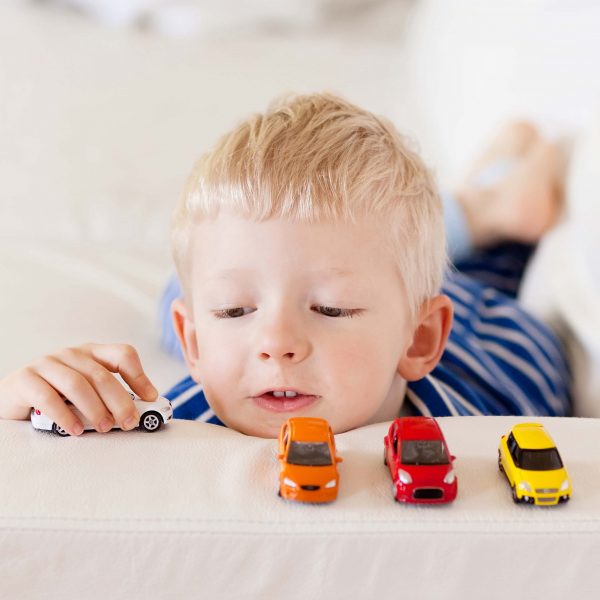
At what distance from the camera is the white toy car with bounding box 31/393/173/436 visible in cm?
83

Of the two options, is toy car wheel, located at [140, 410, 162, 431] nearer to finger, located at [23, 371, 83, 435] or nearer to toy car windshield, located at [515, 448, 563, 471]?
finger, located at [23, 371, 83, 435]

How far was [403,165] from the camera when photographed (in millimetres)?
991

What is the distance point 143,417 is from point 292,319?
167 millimetres

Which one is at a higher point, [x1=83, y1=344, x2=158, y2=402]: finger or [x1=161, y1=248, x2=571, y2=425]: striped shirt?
[x1=83, y1=344, x2=158, y2=402]: finger

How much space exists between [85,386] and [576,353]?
2.42 feet

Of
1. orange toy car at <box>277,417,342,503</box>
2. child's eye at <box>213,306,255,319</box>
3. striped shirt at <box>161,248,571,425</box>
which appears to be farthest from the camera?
striped shirt at <box>161,248,571,425</box>

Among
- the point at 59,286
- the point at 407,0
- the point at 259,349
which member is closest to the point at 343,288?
the point at 259,349

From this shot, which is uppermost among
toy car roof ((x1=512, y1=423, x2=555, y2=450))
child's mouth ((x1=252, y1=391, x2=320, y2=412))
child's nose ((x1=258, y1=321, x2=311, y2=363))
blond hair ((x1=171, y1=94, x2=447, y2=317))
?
blond hair ((x1=171, y1=94, x2=447, y2=317))

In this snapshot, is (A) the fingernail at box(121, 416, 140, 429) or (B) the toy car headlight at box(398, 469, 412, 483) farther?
(A) the fingernail at box(121, 416, 140, 429)

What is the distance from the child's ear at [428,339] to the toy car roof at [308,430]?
0.92 feet

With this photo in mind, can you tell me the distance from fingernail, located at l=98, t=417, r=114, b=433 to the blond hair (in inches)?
8.9

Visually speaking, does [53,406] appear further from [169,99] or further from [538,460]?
[169,99]

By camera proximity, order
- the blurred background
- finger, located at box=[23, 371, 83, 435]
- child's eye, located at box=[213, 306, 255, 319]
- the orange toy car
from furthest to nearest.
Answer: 1. the blurred background
2. child's eye, located at box=[213, 306, 255, 319]
3. finger, located at box=[23, 371, 83, 435]
4. the orange toy car

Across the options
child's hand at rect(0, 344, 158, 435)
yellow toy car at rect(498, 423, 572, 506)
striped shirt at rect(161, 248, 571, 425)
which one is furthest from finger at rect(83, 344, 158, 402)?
yellow toy car at rect(498, 423, 572, 506)
